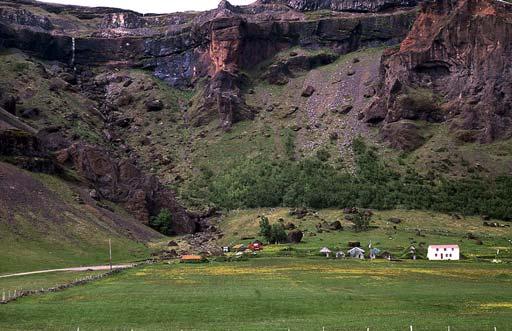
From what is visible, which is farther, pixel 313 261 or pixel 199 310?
pixel 313 261

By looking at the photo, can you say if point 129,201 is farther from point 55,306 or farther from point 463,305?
point 463,305

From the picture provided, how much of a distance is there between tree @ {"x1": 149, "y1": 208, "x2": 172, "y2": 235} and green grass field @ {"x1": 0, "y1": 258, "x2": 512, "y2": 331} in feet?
183

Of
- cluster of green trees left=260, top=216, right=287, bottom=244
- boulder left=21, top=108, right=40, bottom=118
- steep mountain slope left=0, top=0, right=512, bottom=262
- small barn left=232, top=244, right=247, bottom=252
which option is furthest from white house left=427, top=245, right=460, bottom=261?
boulder left=21, top=108, right=40, bottom=118

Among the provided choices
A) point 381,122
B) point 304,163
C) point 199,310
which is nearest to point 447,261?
point 199,310

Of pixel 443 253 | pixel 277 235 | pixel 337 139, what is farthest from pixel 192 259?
pixel 337 139

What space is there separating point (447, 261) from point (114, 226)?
60.6 m

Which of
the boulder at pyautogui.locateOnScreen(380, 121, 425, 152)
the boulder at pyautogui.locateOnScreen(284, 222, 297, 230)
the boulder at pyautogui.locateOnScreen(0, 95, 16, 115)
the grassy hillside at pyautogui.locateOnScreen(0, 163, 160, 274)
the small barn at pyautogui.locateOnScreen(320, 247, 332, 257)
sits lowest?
the boulder at pyautogui.locateOnScreen(284, 222, 297, 230)

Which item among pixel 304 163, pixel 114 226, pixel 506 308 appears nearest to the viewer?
pixel 506 308

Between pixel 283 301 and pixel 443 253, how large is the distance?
175ft

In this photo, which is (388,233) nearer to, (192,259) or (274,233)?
(274,233)

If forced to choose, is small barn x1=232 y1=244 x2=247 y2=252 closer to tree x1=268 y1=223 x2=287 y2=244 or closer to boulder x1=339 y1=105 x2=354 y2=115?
tree x1=268 y1=223 x2=287 y2=244

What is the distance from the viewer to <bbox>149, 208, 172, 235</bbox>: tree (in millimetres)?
143500

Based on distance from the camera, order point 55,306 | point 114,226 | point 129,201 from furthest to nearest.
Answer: point 129,201
point 114,226
point 55,306

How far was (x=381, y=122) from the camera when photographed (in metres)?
178
